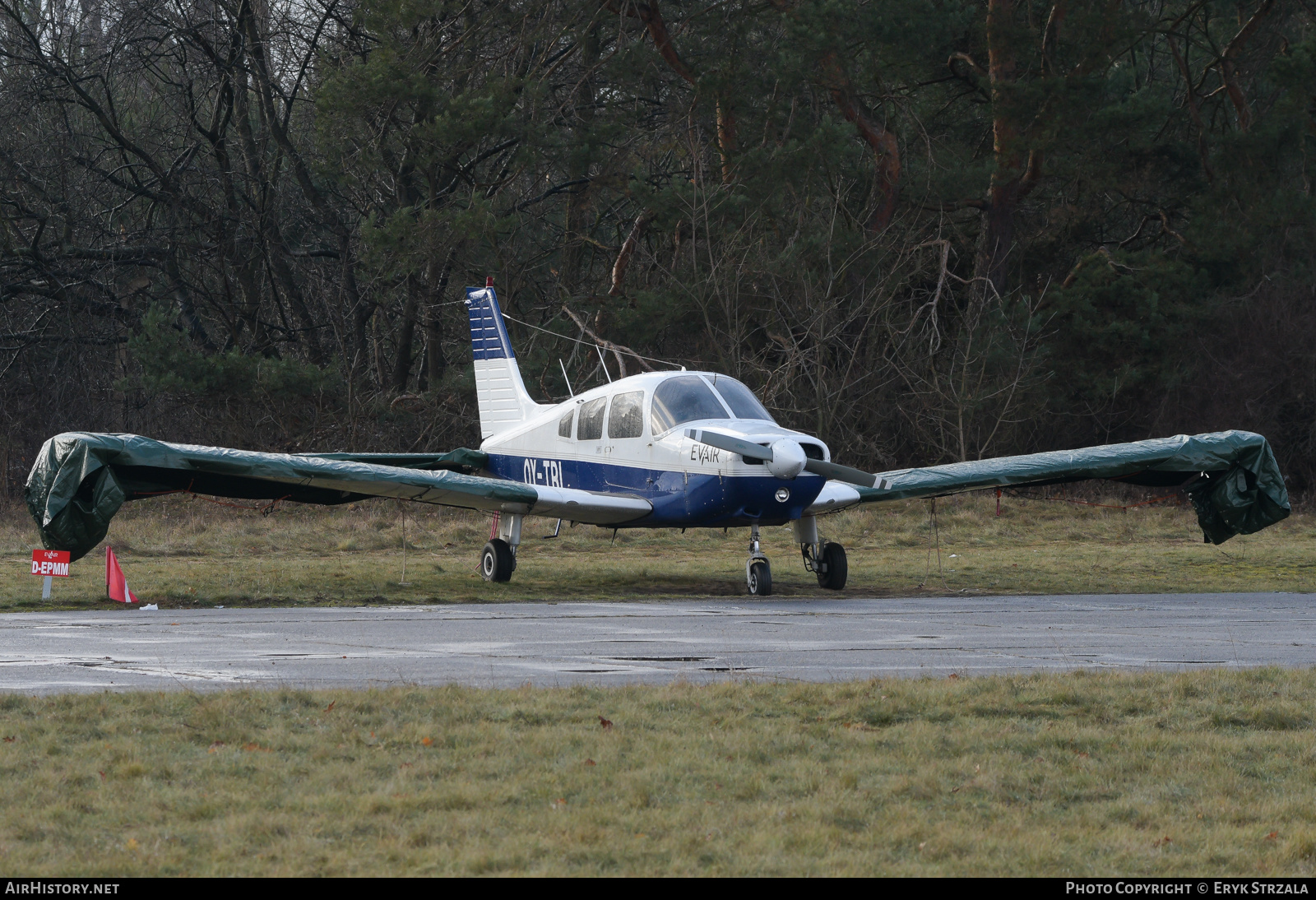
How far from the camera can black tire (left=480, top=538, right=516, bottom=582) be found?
16844mm

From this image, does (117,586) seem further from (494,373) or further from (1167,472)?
(1167,472)

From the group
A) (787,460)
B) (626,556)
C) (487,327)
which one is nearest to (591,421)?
(787,460)

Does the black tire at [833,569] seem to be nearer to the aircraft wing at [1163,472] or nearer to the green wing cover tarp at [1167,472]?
the aircraft wing at [1163,472]

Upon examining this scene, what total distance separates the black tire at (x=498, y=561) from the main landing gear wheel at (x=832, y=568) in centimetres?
370

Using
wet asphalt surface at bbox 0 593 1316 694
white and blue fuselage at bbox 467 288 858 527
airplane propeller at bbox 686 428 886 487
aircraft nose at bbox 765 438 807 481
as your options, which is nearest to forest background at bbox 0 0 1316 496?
white and blue fuselage at bbox 467 288 858 527

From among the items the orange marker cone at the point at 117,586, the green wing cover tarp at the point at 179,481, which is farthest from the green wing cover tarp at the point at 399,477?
the orange marker cone at the point at 117,586

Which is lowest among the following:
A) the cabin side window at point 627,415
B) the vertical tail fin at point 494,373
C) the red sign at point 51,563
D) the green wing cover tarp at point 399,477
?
the red sign at point 51,563

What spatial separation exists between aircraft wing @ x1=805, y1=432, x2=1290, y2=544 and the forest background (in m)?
11.8

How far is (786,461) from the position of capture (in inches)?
567

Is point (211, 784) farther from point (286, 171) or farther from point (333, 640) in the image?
point (286, 171)

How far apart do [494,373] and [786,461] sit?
7428 mm

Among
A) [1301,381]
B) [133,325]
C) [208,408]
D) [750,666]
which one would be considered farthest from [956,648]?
[133,325]

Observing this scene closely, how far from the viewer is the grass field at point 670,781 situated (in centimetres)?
479

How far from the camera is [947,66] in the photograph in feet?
110
